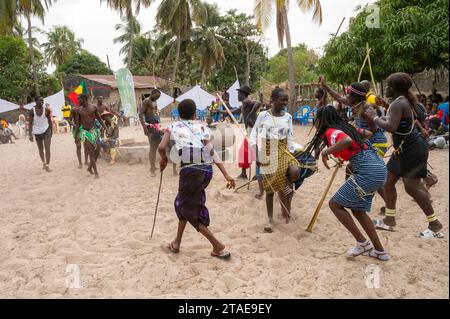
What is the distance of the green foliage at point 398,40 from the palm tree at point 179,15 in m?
14.5

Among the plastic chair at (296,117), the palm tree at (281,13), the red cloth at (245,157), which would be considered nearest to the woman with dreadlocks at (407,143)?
the red cloth at (245,157)

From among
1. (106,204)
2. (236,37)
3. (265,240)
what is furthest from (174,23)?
(265,240)

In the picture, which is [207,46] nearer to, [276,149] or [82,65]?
[82,65]

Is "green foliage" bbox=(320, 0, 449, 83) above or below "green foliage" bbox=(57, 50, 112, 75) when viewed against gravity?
below

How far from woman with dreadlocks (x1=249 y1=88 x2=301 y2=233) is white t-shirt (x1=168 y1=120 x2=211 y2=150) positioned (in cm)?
86

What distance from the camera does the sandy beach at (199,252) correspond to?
9.89ft

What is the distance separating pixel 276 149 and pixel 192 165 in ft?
3.44

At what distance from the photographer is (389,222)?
422 centimetres

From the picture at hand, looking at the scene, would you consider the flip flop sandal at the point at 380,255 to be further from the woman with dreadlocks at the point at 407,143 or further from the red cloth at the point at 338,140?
the red cloth at the point at 338,140

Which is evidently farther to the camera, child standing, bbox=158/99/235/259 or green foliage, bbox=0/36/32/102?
green foliage, bbox=0/36/32/102

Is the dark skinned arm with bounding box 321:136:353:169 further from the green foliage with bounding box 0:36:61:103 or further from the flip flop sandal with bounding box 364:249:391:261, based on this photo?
the green foliage with bounding box 0:36:61:103

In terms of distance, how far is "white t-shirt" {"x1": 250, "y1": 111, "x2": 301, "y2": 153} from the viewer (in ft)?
13.3

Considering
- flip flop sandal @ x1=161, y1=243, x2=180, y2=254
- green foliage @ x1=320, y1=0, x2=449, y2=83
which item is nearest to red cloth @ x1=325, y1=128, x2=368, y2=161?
flip flop sandal @ x1=161, y1=243, x2=180, y2=254

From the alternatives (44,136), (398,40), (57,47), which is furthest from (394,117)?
(57,47)
